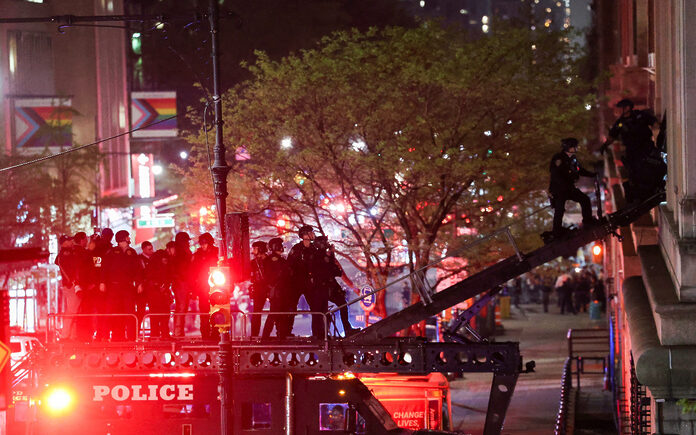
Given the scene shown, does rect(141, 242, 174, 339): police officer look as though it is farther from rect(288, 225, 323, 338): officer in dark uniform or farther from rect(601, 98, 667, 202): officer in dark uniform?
rect(601, 98, 667, 202): officer in dark uniform

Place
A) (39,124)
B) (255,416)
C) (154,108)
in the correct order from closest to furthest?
(255,416) → (154,108) → (39,124)

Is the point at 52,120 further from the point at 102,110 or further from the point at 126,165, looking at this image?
the point at 126,165

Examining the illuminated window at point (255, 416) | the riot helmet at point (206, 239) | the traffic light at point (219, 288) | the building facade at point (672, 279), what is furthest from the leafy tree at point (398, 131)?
the illuminated window at point (255, 416)

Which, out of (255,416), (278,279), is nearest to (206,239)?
(278,279)

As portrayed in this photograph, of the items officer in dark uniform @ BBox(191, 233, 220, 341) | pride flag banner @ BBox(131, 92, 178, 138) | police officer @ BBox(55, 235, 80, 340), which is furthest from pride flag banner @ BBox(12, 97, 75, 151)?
officer in dark uniform @ BBox(191, 233, 220, 341)

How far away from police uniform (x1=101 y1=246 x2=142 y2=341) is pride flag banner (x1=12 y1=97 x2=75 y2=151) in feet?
82.4

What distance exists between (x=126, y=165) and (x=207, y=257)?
37.3 meters

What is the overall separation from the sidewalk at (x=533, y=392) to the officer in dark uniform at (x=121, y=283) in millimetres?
10370

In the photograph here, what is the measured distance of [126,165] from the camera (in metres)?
51.4

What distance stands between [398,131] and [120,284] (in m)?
11.8

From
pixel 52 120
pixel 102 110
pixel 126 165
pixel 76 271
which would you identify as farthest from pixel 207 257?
pixel 126 165

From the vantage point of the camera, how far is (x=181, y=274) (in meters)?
15.4

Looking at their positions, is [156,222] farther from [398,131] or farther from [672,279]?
[672,279]

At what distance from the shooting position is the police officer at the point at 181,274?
15.3 m
